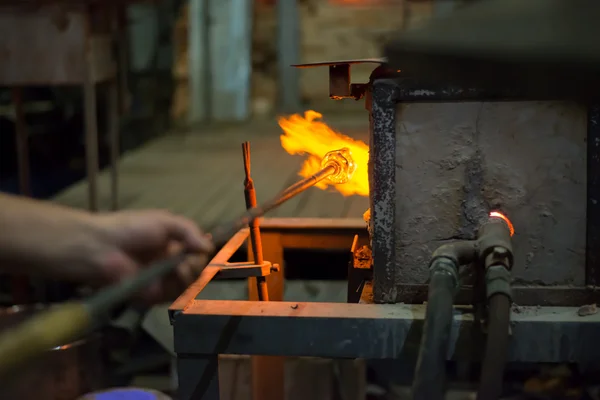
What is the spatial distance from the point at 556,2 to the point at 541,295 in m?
1.06

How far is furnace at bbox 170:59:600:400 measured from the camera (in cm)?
208

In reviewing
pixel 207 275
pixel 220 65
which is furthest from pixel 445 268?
pixel 220 65

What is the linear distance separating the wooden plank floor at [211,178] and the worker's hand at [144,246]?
2603mm

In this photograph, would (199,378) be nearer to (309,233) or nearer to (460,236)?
(460,236)

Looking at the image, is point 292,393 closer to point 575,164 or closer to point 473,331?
point 473,331

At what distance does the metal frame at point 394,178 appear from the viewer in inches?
83.6

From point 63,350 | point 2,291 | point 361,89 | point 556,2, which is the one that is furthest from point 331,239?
point 2,291

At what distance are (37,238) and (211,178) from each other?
4.36m

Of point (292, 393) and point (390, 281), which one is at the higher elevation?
point (390, 281)

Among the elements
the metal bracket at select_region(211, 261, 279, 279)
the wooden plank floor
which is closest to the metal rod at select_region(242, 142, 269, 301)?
the metal bracket at select_region(211, 261, 279, 279)

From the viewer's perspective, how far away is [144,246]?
164 centimetres

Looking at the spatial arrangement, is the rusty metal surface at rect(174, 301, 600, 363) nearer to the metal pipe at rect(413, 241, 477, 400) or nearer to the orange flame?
the metal pipe at rect(413, 241, 477, 400)

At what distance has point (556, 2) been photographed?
1404 millimetres

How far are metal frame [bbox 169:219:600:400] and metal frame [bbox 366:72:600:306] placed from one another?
0.26 ft
